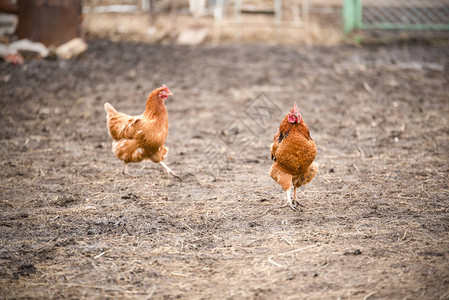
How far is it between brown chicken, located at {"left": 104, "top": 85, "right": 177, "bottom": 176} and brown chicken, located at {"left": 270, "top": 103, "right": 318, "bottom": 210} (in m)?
1.24

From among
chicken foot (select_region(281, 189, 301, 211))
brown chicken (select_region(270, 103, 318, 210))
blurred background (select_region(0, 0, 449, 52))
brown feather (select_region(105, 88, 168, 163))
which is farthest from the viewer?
blurred background (select_region(0, 0, 449, 52))

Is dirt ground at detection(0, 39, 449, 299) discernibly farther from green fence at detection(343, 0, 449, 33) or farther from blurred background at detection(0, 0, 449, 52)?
green fence at detection(343, 0, 449, 33)

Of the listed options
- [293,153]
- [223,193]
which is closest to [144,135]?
[223,193]

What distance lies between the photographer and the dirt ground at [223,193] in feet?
9.64

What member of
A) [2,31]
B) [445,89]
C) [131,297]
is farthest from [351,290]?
[2,31]

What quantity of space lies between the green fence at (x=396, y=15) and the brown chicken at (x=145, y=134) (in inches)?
303

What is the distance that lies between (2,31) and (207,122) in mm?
5746

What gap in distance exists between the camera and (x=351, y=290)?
276cm

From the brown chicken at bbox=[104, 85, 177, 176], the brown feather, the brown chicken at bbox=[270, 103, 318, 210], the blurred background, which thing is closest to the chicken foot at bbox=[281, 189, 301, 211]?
the brown chicken at bbox=[270, 103, 318, 210]

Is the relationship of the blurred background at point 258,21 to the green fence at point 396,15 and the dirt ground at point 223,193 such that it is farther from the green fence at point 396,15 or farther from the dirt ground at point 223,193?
the dirt ground at point 223,193

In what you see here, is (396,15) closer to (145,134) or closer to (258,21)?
(258,21)

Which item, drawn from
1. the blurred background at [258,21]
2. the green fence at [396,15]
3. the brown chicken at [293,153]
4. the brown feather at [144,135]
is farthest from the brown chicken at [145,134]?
the green fence at [396,15]

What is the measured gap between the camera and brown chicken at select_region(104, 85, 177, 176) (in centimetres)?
453

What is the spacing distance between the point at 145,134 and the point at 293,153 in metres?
1.56
